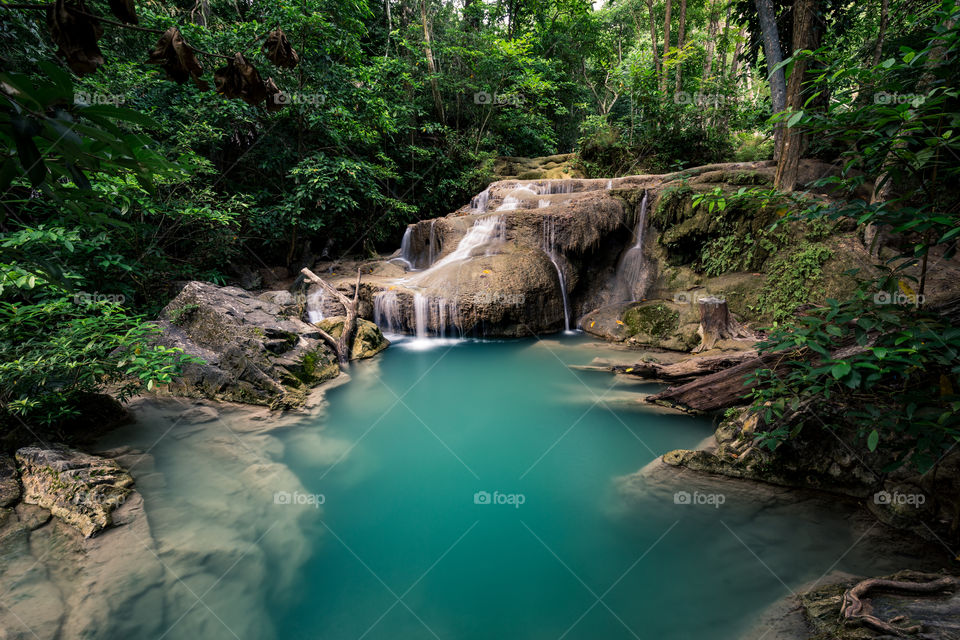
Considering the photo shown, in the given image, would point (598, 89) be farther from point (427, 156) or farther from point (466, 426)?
point (466, 426)

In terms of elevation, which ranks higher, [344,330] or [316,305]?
[316,305]

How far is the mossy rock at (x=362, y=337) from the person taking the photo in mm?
6957

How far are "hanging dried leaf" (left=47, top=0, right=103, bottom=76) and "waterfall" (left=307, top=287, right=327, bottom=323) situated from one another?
7470 millimetres

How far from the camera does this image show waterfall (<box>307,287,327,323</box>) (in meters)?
8.15

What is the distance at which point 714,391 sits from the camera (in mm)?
4320

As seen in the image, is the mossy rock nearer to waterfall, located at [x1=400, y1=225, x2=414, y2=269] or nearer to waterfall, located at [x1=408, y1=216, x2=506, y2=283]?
waterfall, located at [x1=408, y1=216, x2=506, y2=283]

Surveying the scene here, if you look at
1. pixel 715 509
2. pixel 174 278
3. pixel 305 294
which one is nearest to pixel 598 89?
pixel 305 294

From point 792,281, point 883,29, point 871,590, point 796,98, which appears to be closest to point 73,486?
point 871,590

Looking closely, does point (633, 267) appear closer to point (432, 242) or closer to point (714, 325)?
point (714, 325)

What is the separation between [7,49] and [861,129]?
1015 cm

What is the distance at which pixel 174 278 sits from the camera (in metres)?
7.57

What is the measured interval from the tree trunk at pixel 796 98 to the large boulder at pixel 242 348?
335 inches

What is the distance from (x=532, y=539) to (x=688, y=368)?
322 cm

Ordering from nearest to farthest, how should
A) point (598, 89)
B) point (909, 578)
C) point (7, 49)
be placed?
point (909, 578) < point (7, 49) < point (598, 89)
